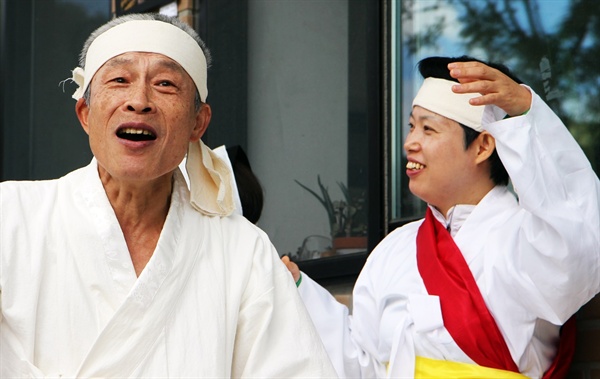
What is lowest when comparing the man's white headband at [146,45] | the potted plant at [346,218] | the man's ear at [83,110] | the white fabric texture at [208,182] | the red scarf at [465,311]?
the red scarf at [465,311]

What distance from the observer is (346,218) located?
5270 mm

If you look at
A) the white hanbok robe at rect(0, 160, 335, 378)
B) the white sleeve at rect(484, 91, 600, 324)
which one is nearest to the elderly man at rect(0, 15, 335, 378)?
the white hanbok robe at rect(0, 160, 335, 378)

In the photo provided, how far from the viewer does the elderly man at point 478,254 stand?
3535 mm

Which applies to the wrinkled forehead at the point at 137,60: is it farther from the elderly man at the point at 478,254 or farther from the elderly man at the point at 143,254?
the elderly man at the point at 478,254

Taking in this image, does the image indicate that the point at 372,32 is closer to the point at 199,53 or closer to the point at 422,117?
the point at 422,117

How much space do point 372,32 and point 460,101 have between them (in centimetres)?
120

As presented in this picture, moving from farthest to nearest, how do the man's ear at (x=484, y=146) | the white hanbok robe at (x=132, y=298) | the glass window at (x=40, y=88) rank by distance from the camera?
Answer: the glass window at (x=40, y=88), the man's ear at (x=484, y=146), the white hanbok robe at (x=132, y=298)

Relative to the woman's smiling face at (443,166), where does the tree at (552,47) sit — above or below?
above

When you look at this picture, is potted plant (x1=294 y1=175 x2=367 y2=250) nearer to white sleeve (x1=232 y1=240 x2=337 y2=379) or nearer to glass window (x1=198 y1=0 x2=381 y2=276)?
glass window (x1=198 y1=0 x2=381 y2=276)

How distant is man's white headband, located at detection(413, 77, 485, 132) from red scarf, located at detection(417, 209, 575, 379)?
382mm

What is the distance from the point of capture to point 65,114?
709cm

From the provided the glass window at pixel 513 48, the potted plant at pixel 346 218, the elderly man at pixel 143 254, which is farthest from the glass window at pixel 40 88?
the elderly man at pixel 143 254

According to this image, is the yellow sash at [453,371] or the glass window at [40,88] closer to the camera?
the yellow sash at [453,371]

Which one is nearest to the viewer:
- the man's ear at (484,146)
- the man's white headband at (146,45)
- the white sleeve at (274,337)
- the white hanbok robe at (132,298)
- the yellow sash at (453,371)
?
the white hanbok robe at (132,298)
